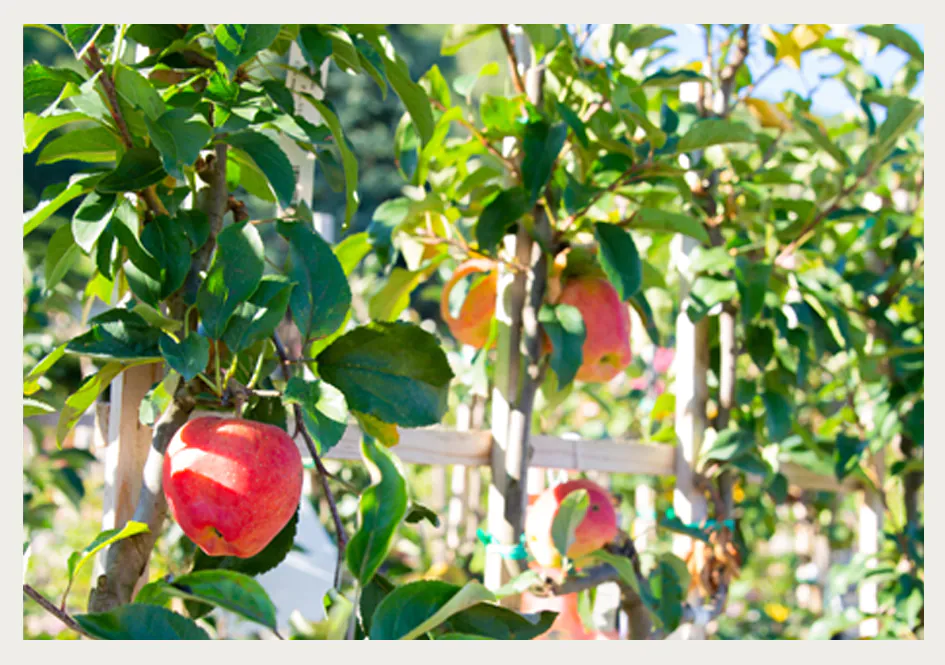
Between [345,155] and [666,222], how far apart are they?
46cm

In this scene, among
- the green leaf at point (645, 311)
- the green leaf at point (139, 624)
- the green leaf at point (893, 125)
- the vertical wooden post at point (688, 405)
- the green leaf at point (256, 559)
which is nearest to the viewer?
the green leaf at point (139, 624)

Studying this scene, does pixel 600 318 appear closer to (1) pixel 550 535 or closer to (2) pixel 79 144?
(1) pixel 550 535

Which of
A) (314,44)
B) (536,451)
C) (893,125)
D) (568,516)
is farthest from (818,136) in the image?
(314,44)

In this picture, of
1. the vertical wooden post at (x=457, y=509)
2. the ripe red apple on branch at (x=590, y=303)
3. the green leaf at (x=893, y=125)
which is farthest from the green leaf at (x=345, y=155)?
the vertical wooden post at (x=457, y=509)

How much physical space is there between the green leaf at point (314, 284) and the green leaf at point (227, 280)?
4cm

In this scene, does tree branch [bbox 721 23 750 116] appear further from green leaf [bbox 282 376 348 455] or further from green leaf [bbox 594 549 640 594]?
green leaf [bbox 282 376 348 455]

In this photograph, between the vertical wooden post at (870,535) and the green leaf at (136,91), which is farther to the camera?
the vertical wooden post at (870,535)

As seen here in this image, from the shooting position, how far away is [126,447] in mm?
739

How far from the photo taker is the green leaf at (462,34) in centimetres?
105

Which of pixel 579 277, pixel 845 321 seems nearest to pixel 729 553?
pixel 845 321

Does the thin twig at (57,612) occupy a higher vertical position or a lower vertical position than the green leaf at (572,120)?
lower

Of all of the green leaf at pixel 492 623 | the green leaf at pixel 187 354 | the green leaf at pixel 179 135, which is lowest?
the green leaf at pixel 492 623

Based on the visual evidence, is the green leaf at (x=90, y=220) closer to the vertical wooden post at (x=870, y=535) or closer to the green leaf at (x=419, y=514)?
the green leaf at (x=419, y=514)

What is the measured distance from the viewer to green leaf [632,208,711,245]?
1014 mm
